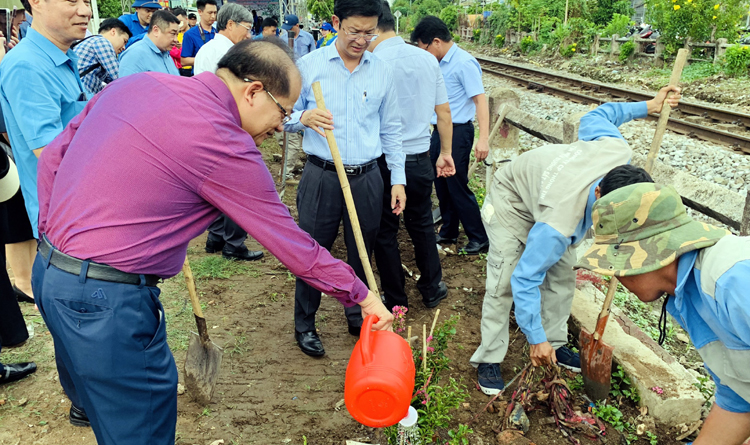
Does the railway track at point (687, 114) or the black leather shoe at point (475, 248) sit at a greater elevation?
the railway track at point (687, 114)

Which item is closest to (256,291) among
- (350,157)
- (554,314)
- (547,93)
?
(350,157)

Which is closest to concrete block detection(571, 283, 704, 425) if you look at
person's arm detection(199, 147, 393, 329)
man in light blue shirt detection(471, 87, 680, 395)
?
man in light blue shirt detection(471, 87, 680, 395)

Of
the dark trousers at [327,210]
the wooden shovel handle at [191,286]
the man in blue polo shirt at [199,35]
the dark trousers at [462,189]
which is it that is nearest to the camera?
the wooden shovel handle at [191,286]

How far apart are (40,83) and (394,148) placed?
204cm

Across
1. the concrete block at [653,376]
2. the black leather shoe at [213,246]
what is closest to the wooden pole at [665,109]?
the concrete block at [653,376]

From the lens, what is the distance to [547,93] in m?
14.4

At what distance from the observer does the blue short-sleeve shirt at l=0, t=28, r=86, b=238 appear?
8.72ft

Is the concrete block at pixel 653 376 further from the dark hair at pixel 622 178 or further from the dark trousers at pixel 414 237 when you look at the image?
the dark hair at pixel 622 178

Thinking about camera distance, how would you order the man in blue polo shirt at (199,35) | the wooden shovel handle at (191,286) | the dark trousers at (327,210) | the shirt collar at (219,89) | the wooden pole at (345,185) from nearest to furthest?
the shirt collar at (219,89) < the wooden pole at (345,185) < the wooden shovel handle at (191,286) < the dark trousers at (327,210) < the man in blue polo shirt at (199,35)

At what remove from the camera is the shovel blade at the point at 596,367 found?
9.41ft

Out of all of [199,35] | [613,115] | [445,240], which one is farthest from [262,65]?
[199,35]

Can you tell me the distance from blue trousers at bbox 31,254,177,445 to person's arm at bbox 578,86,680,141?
94.3 inches

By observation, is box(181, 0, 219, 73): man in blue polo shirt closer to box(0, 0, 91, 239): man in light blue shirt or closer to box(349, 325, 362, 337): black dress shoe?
box(0, 0, 91, 239): man in light blue shirt

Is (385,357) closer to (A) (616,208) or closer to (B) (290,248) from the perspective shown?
(B) (290,248)
